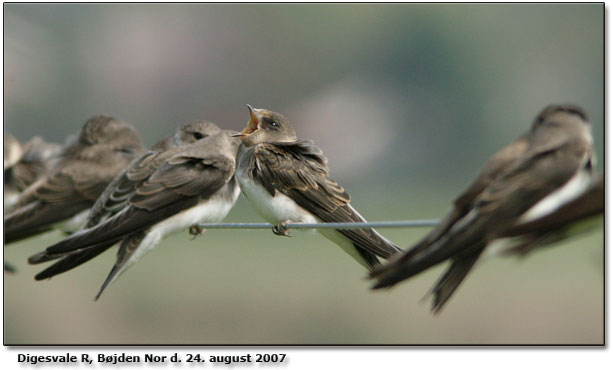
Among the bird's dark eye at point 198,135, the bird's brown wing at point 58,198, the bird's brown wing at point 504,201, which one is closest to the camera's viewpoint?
the bird's brown wing at point 504,201

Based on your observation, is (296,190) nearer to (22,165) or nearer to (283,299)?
(22,165)

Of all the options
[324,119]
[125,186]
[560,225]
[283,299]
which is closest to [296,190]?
[125,186]

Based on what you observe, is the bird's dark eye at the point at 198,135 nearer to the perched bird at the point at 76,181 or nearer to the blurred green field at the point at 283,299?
the perched bird at the point at 76,181

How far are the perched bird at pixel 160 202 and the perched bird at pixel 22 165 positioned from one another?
5.77 feet

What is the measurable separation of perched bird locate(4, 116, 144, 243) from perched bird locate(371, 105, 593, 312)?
320 cm

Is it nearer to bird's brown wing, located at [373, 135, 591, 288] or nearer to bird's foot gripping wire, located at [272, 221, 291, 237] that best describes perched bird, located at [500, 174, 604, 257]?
bird's brown wing, located at [373, 135, 591, 288]

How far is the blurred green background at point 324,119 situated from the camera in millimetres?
16141

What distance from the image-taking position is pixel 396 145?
30.6 metres

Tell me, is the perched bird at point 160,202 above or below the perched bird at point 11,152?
below

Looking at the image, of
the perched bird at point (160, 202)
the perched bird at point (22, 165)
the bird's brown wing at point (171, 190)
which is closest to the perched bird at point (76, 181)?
the perched bird at point (22, 165)

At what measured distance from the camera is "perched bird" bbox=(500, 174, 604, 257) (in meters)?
2.17

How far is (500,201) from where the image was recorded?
7.80 ft

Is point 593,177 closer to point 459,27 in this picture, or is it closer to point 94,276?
point 94,276

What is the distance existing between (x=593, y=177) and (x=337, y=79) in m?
31.6
